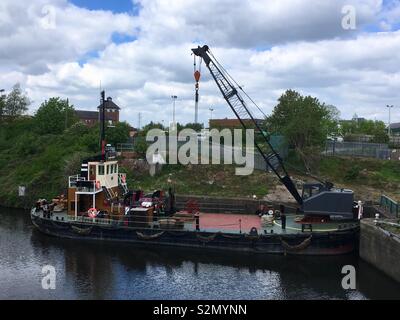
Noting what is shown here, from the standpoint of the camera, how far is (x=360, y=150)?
159 ft

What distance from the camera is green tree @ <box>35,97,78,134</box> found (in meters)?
68.7

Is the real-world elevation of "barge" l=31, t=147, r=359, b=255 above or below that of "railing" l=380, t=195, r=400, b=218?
below

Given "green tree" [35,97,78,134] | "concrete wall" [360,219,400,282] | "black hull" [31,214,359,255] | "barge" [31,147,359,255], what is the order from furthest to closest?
"green tree" [35,97,78,134] < "barge" [31,147,359,255] < "black hull" [31,214,359,255] < "concrete wall" [360,219,400,282]

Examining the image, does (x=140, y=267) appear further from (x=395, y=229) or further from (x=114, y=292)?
(x=395, y=229)

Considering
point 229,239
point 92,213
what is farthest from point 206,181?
point 229,239

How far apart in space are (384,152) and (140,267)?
32093 millimetres

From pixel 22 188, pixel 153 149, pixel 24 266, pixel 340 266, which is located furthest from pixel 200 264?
pixel 22 188

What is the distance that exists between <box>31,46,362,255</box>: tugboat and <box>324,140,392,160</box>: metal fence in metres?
17.0

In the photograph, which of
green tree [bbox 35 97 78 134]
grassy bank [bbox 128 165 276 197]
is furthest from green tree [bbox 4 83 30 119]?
grassy bank [bbox 128 165 276 197]

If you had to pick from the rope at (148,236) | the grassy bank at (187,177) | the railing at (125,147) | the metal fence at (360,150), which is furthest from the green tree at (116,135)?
the rope at (148,236)

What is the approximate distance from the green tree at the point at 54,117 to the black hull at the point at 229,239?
4061 cm

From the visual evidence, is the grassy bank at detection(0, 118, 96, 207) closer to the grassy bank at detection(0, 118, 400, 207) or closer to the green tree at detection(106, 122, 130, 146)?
the grassy bank at detection(0, 118, 400, 207)

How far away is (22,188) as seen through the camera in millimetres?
45500

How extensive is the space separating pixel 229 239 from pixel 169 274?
518 centimetres
